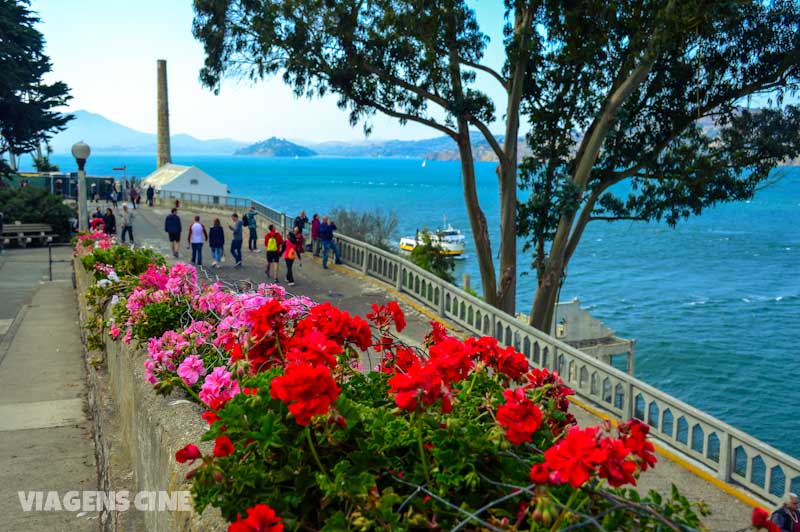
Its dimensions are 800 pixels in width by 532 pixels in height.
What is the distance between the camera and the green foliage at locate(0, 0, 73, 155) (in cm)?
3397

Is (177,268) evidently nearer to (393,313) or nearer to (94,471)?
(94,471)

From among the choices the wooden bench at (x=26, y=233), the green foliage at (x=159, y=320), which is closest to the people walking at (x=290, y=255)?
the wooden bench at (x=26, y=233)

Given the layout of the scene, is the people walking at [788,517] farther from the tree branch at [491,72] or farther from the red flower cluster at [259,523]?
the tree branch at [491,72]

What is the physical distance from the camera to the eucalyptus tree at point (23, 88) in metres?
33.9

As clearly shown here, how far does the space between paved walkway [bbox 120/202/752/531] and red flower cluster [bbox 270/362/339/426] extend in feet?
12.8

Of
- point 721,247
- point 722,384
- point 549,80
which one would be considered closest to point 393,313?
point 549,80

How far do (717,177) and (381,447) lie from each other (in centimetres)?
1782

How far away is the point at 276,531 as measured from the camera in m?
2.13

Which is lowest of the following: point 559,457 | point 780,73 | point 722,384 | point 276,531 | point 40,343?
point 722,384

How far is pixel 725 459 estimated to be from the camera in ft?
32.4

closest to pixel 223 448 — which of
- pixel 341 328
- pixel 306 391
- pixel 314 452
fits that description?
pixel 314 452

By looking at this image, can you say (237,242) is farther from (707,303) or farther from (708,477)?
(707,303)

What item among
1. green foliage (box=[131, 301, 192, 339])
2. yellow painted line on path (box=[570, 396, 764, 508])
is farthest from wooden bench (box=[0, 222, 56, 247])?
green foliage (box=[131, 301, 192, 339])

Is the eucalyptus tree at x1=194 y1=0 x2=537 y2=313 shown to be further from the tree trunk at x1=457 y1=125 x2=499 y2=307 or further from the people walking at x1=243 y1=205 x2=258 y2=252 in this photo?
the people walking at x1=243 y1=205 x2=258 y2=252
